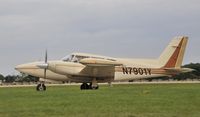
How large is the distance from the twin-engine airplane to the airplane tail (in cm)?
112

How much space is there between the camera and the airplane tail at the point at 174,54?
51969 mm

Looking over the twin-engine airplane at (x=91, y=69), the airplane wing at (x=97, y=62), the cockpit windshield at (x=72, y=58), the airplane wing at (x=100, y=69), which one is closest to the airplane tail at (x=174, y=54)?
the twin-engine airplane at (x=91, y=69)

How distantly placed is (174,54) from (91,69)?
1125 centimetres

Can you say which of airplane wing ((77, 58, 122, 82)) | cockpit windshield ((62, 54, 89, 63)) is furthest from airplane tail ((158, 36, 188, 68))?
cockpit windshield ((62, 54, 89, 63))

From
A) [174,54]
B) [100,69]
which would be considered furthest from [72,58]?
[174,54]

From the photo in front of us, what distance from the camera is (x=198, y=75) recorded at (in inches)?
5340

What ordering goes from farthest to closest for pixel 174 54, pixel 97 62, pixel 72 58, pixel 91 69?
pixel 174 54 < pixel 91 69 < pixel 72 58 < pixel 97 62

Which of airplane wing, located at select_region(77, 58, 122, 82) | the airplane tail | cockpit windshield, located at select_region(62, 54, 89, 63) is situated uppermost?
the airplane tail

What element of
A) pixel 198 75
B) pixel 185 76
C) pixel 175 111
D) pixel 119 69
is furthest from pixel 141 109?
pixel 198 75

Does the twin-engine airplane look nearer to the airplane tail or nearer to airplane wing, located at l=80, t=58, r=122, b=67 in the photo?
airplane wing, located at l=80, t=58, r=122, b=67

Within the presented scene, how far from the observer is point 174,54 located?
52.5 m

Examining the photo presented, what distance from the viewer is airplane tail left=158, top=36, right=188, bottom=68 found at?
51969 millimetres

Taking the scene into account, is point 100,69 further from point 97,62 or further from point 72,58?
point 72,58

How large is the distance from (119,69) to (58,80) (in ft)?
19.2
